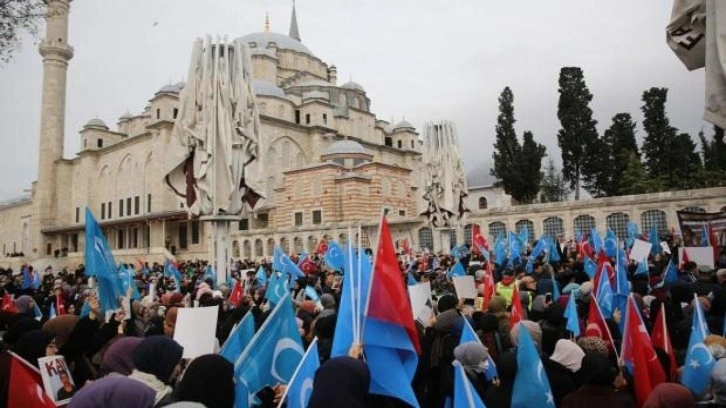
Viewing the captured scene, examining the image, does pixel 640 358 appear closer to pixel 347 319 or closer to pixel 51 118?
pixel 347 319

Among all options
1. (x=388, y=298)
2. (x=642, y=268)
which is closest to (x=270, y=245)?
(x=642, y=268)

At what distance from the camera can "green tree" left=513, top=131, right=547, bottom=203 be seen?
114 feet

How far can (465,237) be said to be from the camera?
25.1 metres

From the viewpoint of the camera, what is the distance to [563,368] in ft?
12.2

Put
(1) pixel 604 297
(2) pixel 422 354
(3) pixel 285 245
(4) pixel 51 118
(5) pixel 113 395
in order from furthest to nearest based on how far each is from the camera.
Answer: (4) pixel 51 118
(3) pixel 285 245
(1) pixel 604 297
(2) pixel 422 354
(5) pixel 113 395

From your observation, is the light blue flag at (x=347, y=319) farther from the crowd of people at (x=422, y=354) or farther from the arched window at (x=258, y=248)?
the arched window at (x=258, y=248)

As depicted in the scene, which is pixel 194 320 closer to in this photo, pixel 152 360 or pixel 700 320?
pixel 152 360

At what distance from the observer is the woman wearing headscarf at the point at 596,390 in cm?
307

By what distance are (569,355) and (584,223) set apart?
2119 cm

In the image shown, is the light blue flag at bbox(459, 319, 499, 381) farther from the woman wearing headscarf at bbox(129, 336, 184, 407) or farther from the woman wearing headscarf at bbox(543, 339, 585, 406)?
the woman wearing headscarf at bbox(129, 336, 184, 407)

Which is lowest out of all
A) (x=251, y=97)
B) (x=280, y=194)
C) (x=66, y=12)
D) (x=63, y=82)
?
(x=251, y=97)

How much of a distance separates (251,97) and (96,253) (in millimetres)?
4123

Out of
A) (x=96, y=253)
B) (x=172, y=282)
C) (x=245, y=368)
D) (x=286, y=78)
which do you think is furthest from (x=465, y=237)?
(x=286, y=78)

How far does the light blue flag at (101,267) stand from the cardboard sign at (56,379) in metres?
2.56
